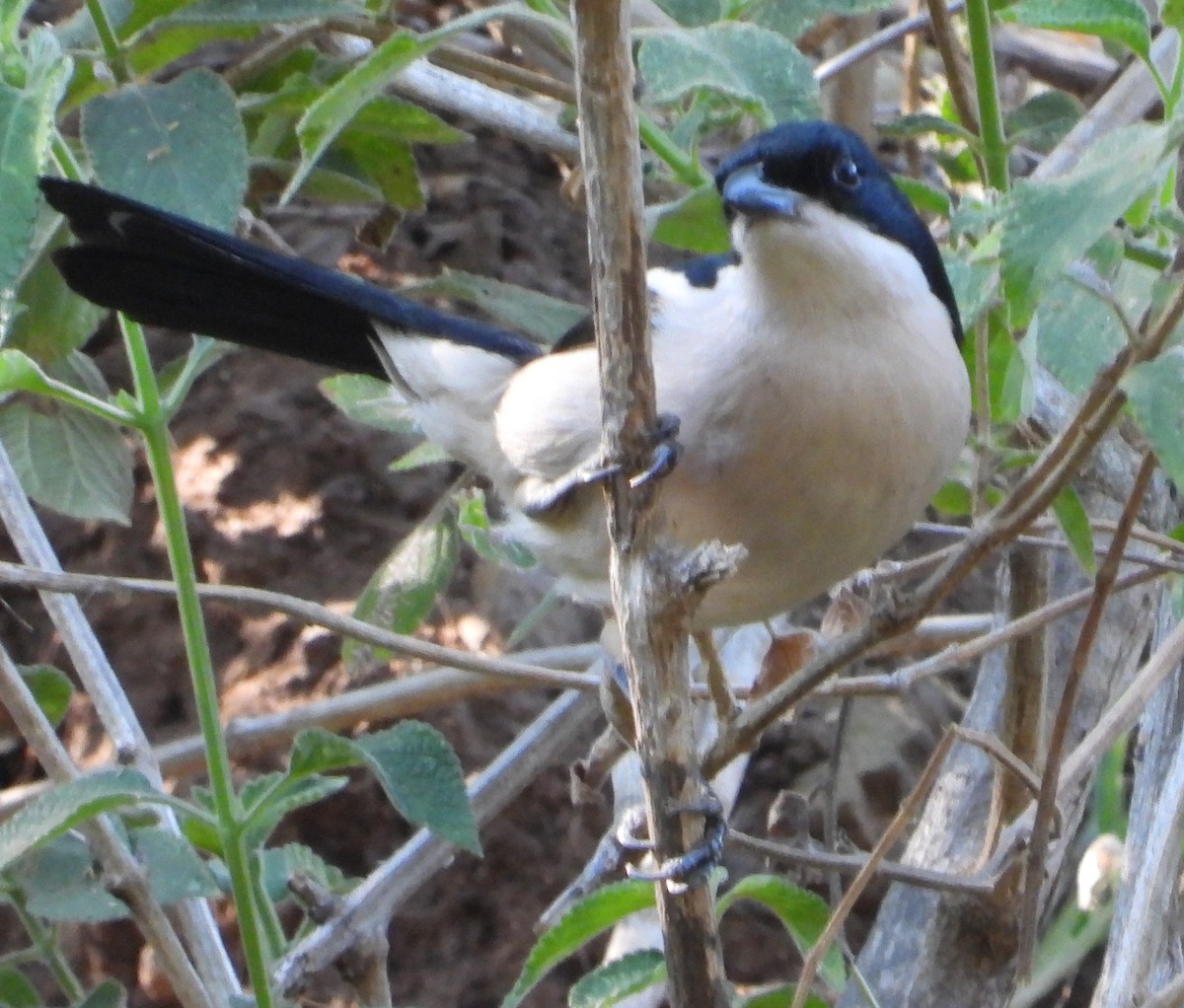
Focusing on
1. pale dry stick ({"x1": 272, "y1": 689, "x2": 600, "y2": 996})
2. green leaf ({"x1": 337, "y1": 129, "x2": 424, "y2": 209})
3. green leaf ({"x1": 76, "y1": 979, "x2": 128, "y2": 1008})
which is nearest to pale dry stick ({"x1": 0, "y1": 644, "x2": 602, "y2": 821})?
pale dry stick ({"x1": 272, "y1": 689, "x2": 600, "y2": 996})

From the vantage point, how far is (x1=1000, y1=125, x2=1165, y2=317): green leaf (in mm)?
878

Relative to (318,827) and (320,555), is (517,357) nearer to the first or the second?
(320,555)

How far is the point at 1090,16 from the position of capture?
1154 millimetres

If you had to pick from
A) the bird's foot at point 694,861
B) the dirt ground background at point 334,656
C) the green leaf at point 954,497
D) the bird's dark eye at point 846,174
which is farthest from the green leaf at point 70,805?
the dirt ground background at point 334,656

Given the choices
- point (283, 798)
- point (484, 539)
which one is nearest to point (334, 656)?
point (484, 539)

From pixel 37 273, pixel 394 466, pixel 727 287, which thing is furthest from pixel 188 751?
pixel 727 287

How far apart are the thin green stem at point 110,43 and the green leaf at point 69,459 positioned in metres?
0.51

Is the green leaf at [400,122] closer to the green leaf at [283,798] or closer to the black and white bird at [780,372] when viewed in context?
the black and white bird at [780,372]

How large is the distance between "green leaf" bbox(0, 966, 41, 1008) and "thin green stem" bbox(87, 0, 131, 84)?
0.99 metres

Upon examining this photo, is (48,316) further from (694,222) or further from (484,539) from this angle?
(694,222)

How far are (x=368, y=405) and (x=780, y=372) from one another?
2.30ft

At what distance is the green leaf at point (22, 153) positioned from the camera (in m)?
1.12

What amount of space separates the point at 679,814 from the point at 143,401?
0.61 m

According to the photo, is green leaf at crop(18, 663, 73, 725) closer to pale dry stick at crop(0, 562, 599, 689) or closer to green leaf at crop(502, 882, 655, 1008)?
pale dry stick at crop(0, 562, 599, 689)
